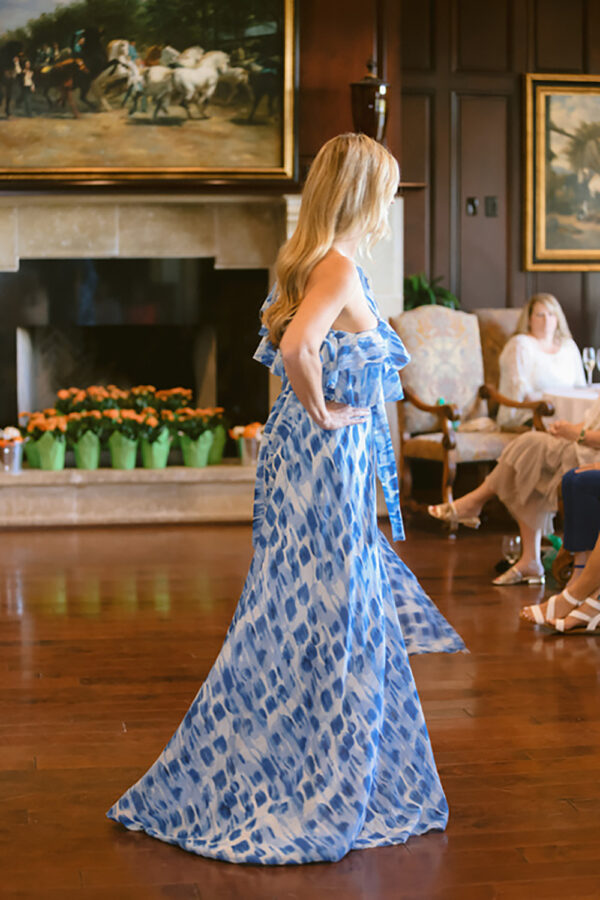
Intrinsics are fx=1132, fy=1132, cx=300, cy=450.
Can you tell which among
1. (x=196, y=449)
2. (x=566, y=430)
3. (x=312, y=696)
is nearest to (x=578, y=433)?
(x=566, y=430)

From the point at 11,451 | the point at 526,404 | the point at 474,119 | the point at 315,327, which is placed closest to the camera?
the point at 315,327

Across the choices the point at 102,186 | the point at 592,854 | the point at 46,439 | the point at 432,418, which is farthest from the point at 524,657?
the point at 102,186

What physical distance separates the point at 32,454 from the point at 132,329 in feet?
4.09

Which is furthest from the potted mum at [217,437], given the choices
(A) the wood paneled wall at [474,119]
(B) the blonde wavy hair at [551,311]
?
(B) the blonde wavy hair at [551,311]

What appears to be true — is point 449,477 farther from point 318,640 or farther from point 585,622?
point 318,640

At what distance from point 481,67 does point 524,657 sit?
4.91 meters

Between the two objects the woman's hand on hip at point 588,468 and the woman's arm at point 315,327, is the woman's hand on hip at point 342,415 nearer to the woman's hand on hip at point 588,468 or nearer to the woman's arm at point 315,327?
the woman's arm at point 315,327

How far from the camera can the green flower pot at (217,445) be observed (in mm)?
6859

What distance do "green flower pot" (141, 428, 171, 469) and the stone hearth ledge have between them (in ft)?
0.26

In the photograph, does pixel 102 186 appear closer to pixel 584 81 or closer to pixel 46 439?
pixel 46 439

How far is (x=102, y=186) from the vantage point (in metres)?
6.68

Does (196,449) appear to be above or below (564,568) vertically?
above

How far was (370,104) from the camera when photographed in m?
6.42

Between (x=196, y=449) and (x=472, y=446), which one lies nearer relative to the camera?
(x=472, y=446)
